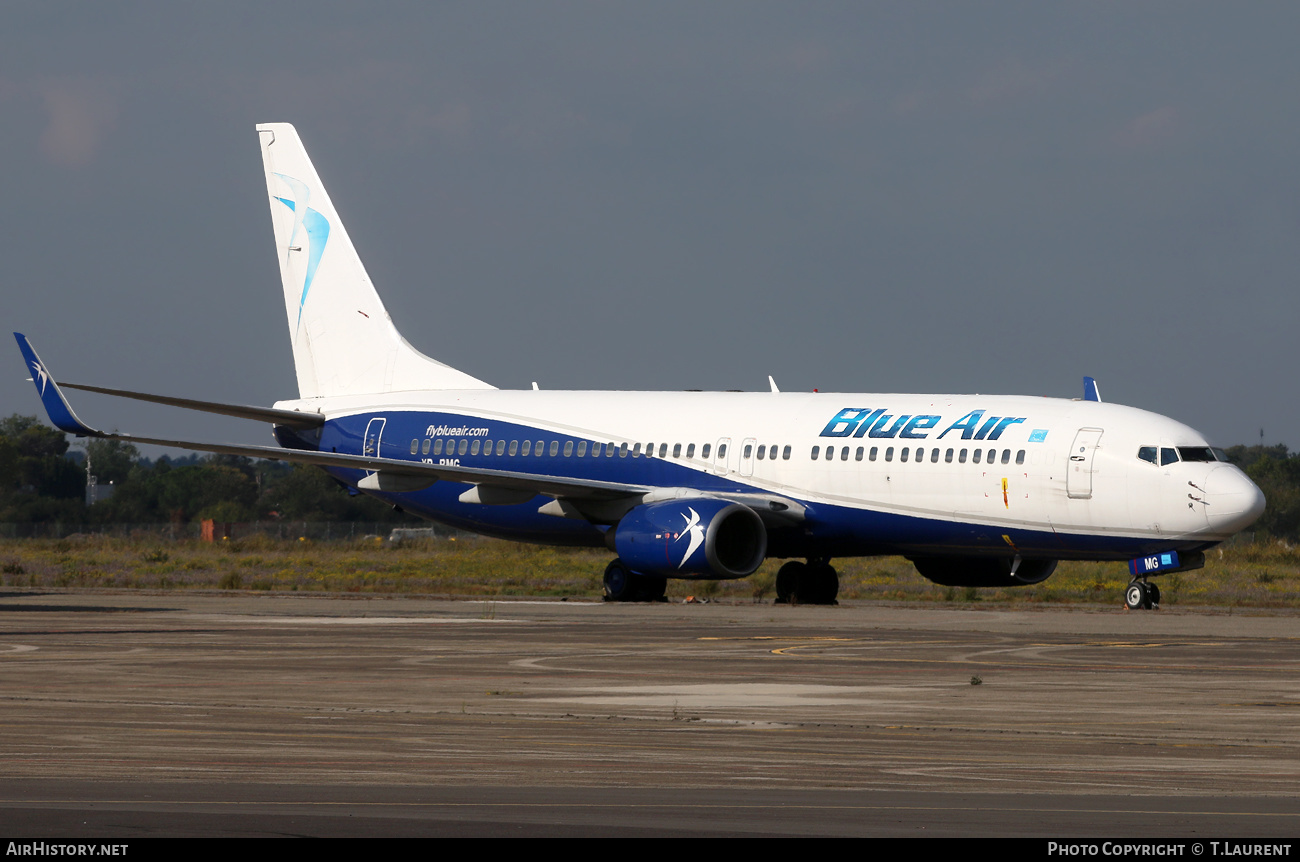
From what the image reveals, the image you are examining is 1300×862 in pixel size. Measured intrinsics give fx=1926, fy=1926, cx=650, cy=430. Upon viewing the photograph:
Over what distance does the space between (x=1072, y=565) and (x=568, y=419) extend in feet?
72.9

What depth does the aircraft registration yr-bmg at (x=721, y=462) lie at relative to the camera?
32.2 m

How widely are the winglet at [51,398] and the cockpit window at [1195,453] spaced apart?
19.4 m

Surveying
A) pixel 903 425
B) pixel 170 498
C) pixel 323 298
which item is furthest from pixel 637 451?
pixel 170 498

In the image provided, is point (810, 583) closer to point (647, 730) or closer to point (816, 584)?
point (816, 584)

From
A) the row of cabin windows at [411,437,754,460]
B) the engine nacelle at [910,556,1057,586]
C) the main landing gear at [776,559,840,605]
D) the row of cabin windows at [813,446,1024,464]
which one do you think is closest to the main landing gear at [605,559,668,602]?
the row of cabin windows at [411,437,754,460]

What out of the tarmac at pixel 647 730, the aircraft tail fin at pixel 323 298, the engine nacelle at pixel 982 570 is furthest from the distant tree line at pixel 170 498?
the tarmac at pixel 647 730

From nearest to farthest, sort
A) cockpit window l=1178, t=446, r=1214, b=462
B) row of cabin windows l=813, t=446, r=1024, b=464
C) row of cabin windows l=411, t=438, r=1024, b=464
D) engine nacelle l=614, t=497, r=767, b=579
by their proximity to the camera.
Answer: cockpit window l=1178, t=446, r=1214, b=462, row of cabin windows l=813, t=446, r=1024, b=464, row of cabin windows l=411, t=438, r=1024, b=464, engine nacelle l=614, t=497, r=767, b=579

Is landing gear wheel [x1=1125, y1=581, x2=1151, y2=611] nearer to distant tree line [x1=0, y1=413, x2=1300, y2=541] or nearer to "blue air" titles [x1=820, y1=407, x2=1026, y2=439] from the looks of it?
"blue air" titles [x1=820, y1=407, x2=1026, y2=439]

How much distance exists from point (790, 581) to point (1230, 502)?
9607mm

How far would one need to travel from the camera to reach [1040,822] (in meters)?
10.2

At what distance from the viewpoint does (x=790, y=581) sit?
37.9 meters

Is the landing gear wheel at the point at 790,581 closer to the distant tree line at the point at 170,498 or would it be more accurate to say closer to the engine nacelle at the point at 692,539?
the engine nacelle at the point at 692,539

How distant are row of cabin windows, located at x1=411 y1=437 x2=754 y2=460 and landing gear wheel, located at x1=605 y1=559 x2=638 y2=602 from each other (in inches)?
101

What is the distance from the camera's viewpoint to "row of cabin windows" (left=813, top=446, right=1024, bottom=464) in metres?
33.0
